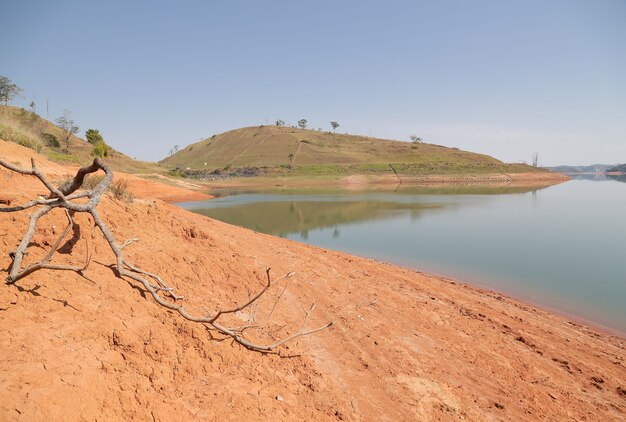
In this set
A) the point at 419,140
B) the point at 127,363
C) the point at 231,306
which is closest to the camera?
the point at 127,363

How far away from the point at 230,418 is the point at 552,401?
467cm

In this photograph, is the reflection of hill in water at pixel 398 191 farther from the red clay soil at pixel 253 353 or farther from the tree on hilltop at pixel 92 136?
the red clay soil at pixel 253 353

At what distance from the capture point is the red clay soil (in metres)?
2.52

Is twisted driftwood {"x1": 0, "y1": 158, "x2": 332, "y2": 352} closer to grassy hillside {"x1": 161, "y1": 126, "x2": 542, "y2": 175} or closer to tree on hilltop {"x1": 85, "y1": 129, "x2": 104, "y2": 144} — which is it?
tree on hilltop {"x1": 85, "y1": 129, "x2": 104, "y2": 144}

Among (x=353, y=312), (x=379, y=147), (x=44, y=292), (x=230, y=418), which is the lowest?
(x=353, y=312)

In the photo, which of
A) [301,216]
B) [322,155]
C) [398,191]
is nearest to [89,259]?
[301,216]

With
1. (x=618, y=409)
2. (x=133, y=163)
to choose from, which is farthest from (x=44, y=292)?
(x=133, y=163)

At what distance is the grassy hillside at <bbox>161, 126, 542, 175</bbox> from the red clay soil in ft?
239

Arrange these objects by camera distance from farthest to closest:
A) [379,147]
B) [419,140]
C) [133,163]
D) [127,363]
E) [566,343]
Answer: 1. [419,140]
2. [379,147]
3. [133,163]
4. [566,343]
5. [127,363]

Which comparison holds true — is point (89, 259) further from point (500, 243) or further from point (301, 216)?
point (301, 216)

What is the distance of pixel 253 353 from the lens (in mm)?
3791

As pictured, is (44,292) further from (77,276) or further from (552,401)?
(552,401)

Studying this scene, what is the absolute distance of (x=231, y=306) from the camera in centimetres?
473

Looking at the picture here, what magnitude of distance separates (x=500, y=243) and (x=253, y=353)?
54.3 feet
